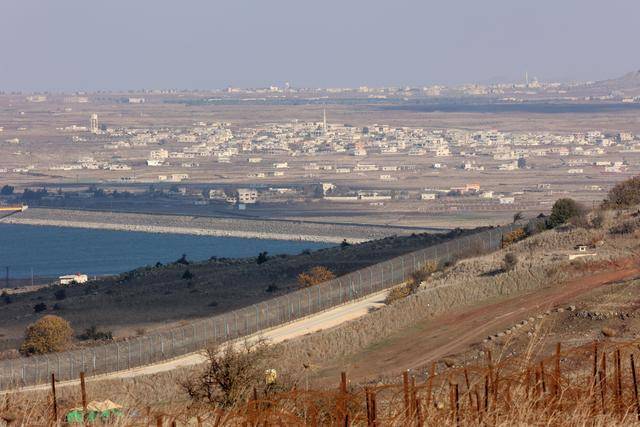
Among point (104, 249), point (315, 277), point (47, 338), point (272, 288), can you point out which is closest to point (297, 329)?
point (47, 338)

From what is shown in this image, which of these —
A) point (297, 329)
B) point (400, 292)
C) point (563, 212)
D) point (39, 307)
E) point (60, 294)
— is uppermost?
point (563, 212)

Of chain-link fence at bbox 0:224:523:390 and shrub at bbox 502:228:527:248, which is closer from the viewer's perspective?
chain-link fence at bbox 0:224:523:390

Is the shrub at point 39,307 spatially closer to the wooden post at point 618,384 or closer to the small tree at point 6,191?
the wooden post at point 618,384

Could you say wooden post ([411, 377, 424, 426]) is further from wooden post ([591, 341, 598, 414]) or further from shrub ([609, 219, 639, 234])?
shrub ([609, 219, 639, 234])

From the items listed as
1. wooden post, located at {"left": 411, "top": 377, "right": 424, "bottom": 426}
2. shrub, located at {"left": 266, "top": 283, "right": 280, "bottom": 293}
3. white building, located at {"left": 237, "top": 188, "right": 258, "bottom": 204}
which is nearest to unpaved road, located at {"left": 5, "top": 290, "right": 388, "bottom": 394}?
shrub, located at {"left": 266, "top": 283, "right": 280, "bottom": 293}

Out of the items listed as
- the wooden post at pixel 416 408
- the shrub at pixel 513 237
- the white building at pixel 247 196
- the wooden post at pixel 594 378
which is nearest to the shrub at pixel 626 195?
the shrub at pixel 513 237

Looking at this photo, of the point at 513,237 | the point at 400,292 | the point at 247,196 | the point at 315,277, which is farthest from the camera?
the point at 247,196

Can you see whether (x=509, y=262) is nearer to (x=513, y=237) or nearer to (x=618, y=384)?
(x=513, y=237)
